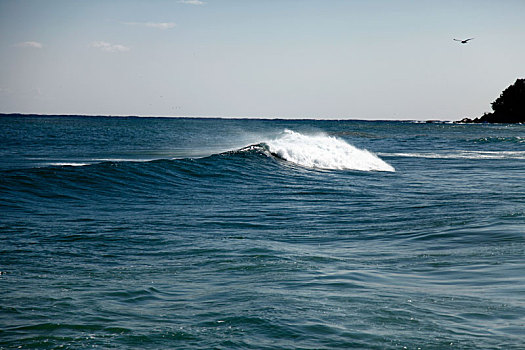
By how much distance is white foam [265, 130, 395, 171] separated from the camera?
24734mm

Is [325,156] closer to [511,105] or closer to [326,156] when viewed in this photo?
[326,156]

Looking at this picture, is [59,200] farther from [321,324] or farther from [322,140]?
[322,140]

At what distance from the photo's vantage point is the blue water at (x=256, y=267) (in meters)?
4.97

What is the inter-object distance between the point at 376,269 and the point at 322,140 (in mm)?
24770

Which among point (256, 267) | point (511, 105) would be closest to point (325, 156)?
point (256, 267)

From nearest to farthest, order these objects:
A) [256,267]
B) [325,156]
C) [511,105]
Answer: [256,267], [325,156], [511,105]

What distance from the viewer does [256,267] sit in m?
7.25

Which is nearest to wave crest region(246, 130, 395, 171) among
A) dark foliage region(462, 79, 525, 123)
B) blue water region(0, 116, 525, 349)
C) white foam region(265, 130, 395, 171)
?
white foam region(265, 130, 395, 171)

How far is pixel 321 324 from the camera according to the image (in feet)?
16.8

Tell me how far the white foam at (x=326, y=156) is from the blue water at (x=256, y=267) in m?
8.77

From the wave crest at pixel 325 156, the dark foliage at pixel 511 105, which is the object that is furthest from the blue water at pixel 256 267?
the dark foliage at pixel 511 105

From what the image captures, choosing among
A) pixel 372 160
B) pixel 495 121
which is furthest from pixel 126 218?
pixel 495 121

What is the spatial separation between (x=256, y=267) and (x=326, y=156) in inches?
756

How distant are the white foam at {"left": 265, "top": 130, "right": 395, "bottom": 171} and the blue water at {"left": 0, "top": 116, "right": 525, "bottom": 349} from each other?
28.8ft
